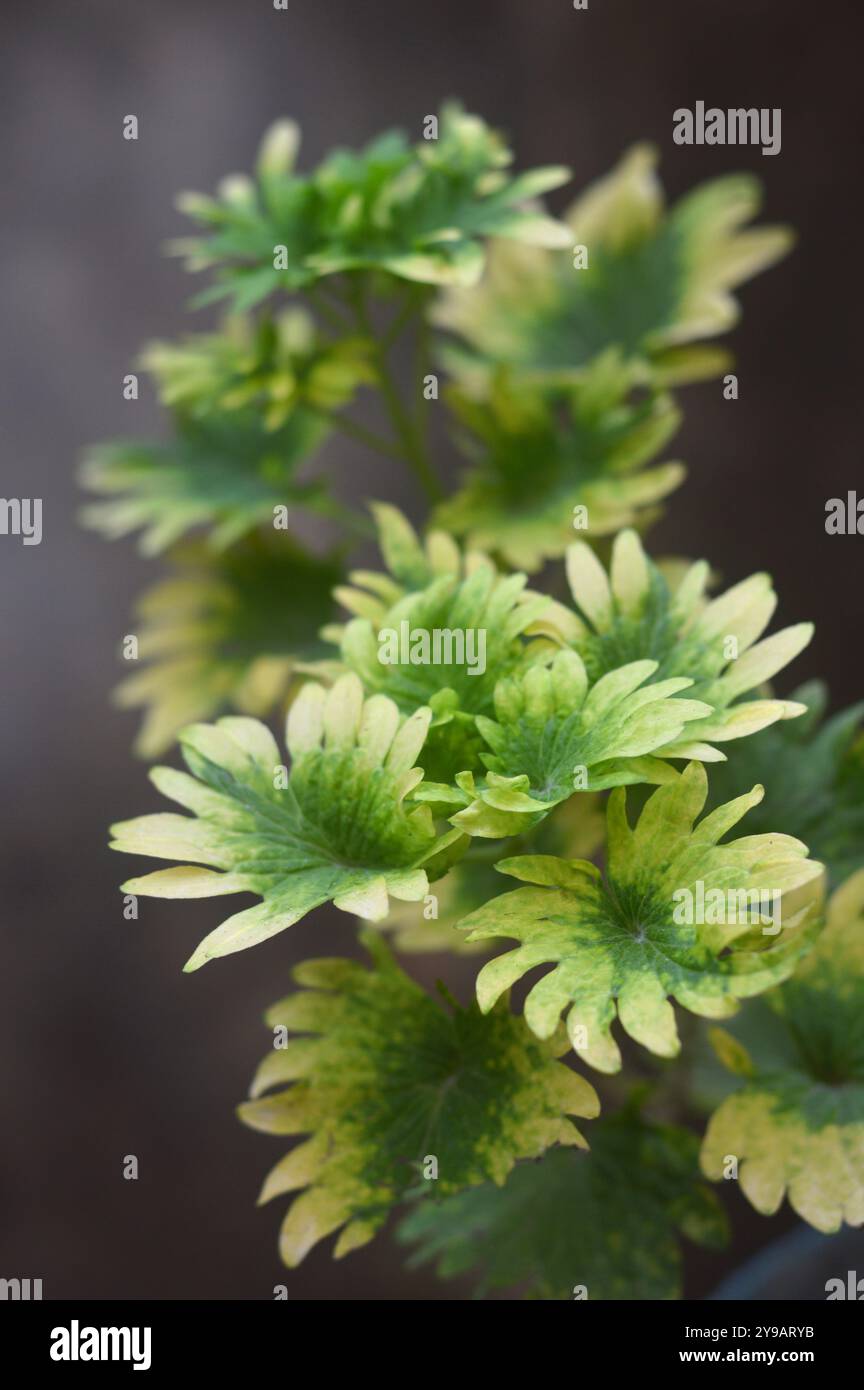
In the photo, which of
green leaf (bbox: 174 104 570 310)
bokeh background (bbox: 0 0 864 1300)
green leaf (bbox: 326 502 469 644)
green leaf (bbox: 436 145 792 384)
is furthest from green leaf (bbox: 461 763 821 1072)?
bokeh background (bbox: 0 0 864 1300)

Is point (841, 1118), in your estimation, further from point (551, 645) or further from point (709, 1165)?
point (551, 645)

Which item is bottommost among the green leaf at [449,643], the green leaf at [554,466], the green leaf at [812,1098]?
the green leaf at [812,1098]

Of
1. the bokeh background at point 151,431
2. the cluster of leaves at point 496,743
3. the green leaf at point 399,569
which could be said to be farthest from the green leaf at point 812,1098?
the bokeh background at point 151,431

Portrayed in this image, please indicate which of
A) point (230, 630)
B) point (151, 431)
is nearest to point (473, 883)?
point (230, 630)

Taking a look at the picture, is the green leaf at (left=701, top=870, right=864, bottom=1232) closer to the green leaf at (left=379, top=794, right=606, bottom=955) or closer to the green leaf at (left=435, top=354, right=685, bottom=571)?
the green leaf at (left=379, top=794, right=606, bottom=955)

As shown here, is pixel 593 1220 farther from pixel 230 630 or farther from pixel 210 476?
pixel 210 476

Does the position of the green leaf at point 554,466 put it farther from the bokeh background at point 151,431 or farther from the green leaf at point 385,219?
the bokeh background at point 151,431
